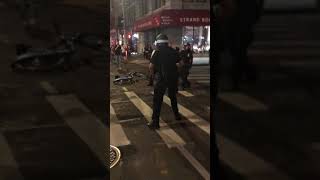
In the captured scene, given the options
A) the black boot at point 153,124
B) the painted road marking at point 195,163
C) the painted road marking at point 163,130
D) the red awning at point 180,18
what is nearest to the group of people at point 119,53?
the red awning at point 180,18

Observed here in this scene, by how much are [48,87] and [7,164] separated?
52 centimetres

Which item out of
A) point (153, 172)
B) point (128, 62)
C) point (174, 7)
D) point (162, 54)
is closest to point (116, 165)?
point (153, 172)

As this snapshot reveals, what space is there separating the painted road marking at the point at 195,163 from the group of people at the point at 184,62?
0.80m

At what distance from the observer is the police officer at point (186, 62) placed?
9.59 feet

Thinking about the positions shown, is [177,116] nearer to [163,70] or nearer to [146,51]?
[163,70]

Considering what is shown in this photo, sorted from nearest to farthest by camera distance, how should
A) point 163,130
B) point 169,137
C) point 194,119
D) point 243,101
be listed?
point 243,101 < point 163,130 < point 169,137 < point 194,119

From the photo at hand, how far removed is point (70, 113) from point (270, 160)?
1267 millimetres

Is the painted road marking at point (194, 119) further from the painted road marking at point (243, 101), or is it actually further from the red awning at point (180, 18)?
the red awning at point (180, 18)

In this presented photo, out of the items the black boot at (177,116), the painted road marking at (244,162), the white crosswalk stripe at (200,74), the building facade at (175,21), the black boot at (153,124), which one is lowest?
the painted road marking at (244,162)

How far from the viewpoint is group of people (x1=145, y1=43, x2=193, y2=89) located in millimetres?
2914

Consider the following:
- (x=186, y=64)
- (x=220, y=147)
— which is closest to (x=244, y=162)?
(x=220, y=147)

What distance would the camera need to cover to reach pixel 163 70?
3082 millimetres

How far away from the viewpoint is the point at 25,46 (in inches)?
97.5

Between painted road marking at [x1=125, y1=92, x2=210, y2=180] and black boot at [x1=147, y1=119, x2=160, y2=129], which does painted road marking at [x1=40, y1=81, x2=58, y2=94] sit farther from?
black boot at [x1=147, y1=119, x2=160, y2=129]
